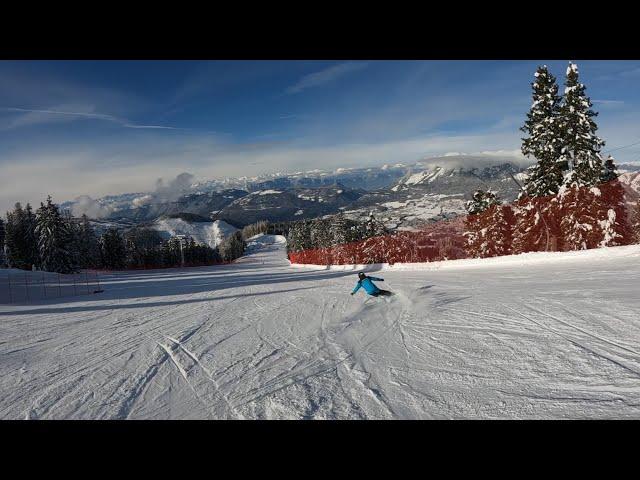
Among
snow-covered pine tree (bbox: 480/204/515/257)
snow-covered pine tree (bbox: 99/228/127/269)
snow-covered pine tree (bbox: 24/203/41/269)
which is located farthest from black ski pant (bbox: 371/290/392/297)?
snow-covered pine tree (bbox: 99/228/127/269)

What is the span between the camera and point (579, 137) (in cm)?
2530

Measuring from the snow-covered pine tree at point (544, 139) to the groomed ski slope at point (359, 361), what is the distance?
19.3 metres

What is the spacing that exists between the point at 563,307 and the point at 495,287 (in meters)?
3.92

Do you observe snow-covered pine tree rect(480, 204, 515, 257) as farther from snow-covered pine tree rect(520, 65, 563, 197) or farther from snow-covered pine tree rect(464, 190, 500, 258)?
snow-covered pine tree rect(520, 65, 563, 197)

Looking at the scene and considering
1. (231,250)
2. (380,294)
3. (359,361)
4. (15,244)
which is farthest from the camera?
(231,250)

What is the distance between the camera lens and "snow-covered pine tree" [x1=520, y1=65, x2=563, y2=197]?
26.8m

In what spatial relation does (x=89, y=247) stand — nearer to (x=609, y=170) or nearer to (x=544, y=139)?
(x=544, y=139)

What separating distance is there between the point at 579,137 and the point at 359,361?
28.5 m

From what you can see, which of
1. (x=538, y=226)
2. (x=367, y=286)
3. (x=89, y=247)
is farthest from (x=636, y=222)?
(x=89, y=247)

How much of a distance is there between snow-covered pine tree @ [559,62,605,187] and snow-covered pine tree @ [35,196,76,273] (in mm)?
61849
